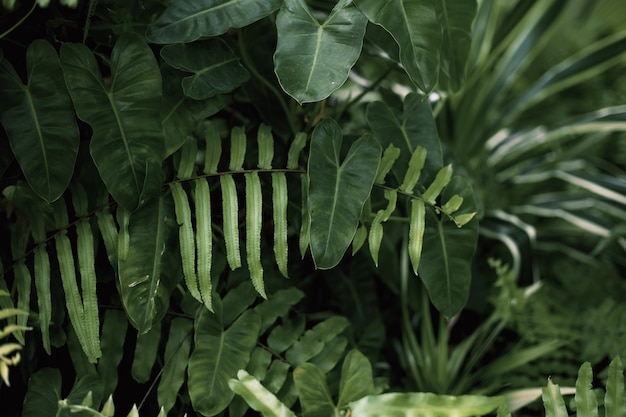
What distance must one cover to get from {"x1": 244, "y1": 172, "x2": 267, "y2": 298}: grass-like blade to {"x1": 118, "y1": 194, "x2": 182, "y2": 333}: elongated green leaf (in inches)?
5.1

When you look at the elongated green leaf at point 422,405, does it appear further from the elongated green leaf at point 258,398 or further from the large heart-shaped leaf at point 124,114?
the large heart-shaped leaf at point 124,114

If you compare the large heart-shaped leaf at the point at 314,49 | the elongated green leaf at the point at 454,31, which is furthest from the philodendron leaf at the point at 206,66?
the elongated green leaf at the point at 454,31

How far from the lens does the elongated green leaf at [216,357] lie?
92 cm

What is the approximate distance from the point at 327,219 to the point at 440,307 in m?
0.27

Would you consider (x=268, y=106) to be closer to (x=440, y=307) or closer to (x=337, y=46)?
(x=337, y=46)

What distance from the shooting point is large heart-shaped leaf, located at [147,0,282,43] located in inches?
Result: 34.7

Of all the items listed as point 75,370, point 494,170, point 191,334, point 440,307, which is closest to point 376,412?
point 440,307


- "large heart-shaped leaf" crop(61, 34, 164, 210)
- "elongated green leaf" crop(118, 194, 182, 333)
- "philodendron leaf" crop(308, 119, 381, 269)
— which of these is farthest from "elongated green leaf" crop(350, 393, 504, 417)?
"large heart-shaped leaf" crop(61, 34, 164, 210)

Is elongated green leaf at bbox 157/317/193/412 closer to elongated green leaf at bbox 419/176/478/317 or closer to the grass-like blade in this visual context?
the grass-like blade

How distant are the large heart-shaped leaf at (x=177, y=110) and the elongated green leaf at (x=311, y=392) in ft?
1.32

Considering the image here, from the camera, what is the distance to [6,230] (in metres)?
1.04

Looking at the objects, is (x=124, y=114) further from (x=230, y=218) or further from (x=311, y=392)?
(x=311, y=392)

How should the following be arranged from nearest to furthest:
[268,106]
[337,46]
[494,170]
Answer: [337,46], [268,106], [494,170]

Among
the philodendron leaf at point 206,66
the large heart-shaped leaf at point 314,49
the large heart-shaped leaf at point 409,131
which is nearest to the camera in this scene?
the large heart-shaped leaf at point 314,49
